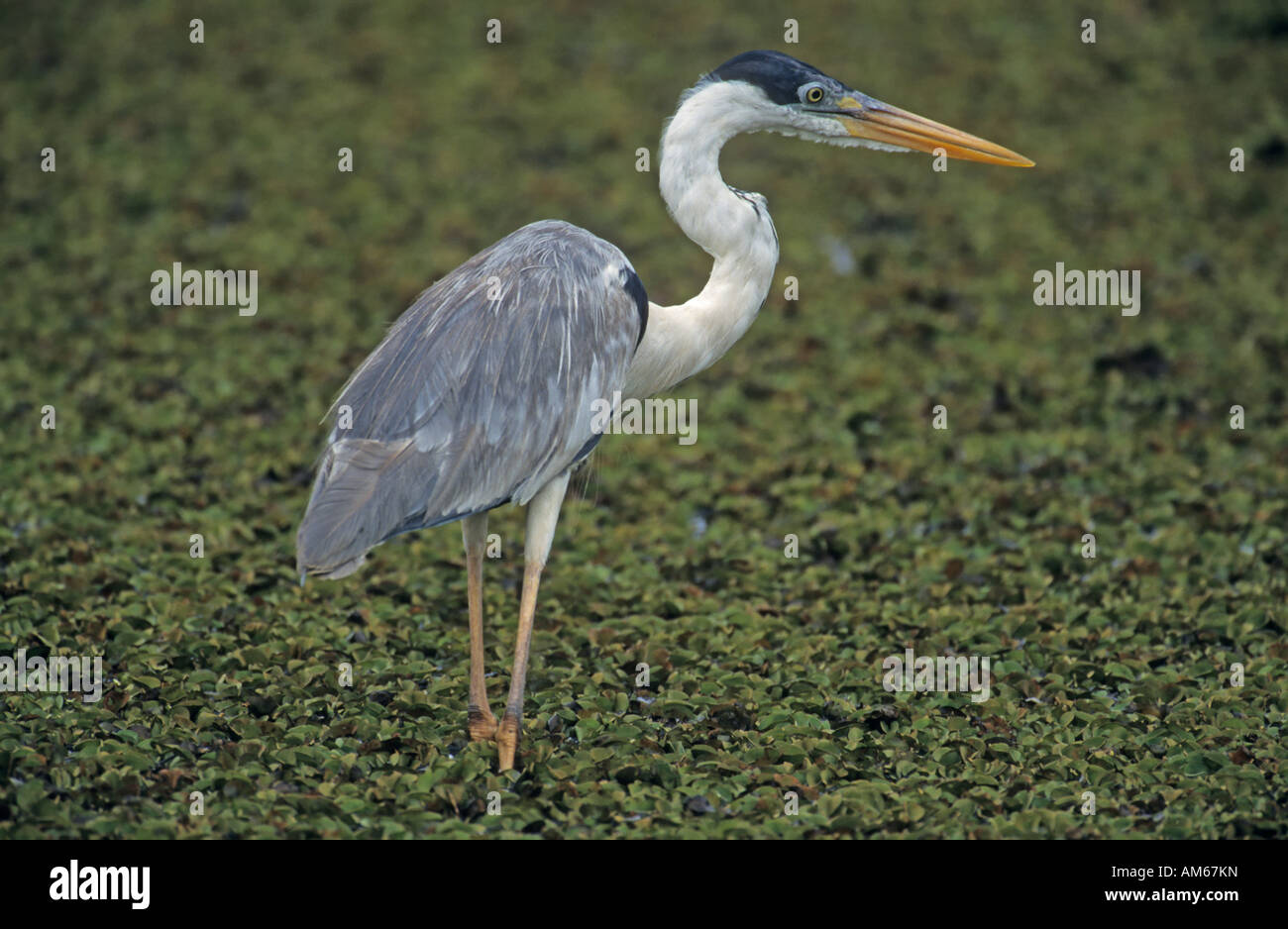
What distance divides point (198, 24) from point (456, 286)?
11260 mm

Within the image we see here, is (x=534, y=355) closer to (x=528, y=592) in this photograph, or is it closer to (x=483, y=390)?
(x=483, y=390)

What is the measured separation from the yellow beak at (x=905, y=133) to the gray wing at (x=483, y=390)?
125cm

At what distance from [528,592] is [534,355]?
97 cm

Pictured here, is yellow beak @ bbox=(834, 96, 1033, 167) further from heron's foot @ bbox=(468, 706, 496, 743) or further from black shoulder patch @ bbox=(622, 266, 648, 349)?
heron's foot @ bbox=(468, 706, 496, 743)

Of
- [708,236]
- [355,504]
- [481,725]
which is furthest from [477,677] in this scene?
[708,236]

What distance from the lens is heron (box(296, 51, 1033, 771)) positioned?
599 cm

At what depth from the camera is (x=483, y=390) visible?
6.21 m

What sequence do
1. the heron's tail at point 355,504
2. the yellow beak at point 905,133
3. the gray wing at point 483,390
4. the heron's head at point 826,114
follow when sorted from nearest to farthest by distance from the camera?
the heron's tail at point 355,504, the gray wing at point 483,390, the heron's head at point 826,114, the yellow beak at point 905,133

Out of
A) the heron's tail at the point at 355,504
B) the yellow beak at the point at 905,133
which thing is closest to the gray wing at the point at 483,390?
the heron's tail at the point at 355,504

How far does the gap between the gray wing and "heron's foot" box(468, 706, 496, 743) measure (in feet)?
2.84

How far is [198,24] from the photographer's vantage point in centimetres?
1631

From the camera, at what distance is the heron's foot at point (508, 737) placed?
6.07m

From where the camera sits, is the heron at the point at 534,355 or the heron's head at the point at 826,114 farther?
the heron's head at the point at 826,114

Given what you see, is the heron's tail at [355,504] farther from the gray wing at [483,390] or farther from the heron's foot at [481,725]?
the heron's foot at [481,725]
